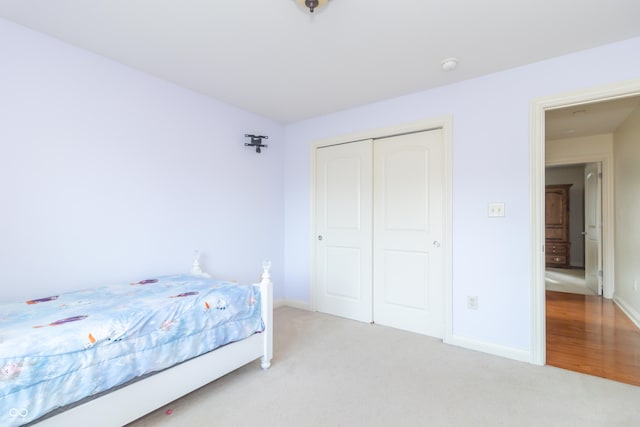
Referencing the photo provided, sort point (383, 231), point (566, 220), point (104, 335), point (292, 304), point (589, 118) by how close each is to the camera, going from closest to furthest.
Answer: point (104, 335)
point (383, 231)
point (589, 118)
point (292, 304)
point (566, 220)

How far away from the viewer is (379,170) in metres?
3.37

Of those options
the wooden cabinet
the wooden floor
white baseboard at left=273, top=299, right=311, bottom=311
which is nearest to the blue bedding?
white baseboard at left=273, top=299, right=311, bottom=311

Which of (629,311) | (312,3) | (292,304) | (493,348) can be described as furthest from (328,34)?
(629,311)

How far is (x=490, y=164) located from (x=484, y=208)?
14.7 inches

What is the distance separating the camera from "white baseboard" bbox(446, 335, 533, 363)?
8.04 feet

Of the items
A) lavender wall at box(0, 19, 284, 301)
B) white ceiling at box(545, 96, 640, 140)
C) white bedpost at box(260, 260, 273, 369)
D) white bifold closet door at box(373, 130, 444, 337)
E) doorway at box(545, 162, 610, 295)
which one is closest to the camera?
lavender wall at box(0, 19, 284, 301)

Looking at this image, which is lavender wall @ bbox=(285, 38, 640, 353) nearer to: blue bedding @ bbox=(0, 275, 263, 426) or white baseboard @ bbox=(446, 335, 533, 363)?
white baseboard @ bbox=(446, 335, 533, 363)

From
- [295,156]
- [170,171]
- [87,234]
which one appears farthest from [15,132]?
[295,156]

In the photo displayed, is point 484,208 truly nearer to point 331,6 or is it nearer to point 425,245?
point 425,245

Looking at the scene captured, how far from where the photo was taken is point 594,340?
2.90 meters

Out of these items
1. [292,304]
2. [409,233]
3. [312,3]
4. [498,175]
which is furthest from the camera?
[292,304]

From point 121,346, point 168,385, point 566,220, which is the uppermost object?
Result: point 566,220
